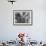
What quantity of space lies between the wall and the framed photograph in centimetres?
12

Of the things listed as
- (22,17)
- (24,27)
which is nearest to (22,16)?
(22,17)

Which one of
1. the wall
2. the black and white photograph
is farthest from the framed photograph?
the wall

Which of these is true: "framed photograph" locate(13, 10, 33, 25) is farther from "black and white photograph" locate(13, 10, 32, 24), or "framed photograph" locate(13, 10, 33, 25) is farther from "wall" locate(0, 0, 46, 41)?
"wall" locate(0, 0, 46, 41)

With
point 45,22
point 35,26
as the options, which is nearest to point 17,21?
point 35,26

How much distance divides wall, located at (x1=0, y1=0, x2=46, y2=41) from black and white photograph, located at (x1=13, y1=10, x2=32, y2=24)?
141mm

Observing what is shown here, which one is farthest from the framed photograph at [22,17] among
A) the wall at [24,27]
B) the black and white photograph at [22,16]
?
the wall at [24,27]

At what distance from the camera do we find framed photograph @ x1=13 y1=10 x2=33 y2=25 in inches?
204

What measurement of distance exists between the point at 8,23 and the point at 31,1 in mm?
1251

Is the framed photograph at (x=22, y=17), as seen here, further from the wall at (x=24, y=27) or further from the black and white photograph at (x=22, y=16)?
the wall at (x=24, y=27)

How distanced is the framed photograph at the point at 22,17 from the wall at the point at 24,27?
124 mm

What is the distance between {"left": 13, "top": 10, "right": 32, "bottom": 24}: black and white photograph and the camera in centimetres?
518

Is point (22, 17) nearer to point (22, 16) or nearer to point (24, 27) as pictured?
point (22, 16)

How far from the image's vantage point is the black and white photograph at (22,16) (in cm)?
518

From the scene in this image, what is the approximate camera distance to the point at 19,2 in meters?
5.23
